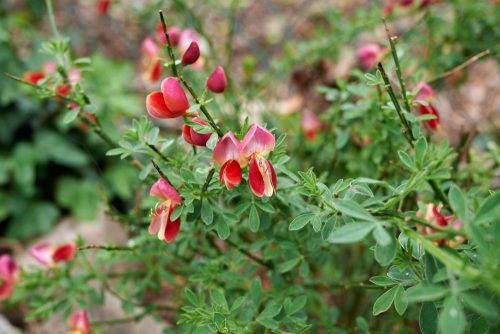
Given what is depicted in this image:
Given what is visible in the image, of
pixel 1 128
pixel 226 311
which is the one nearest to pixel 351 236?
pixel 226 311

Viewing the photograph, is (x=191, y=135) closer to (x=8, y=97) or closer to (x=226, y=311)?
(x=226, y=311)

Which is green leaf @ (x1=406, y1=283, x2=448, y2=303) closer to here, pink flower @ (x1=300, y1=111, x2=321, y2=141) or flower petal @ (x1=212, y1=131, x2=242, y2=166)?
flower petal @ (x1=212, y1=131, x2=242, y2=166)

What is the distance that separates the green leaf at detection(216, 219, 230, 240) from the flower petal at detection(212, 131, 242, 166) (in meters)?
0.11

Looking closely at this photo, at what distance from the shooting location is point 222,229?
2.53 feet

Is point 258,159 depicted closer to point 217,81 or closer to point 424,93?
point 217,81

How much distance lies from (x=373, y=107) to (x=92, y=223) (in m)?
1.39

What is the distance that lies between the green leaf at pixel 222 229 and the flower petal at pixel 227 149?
111mm

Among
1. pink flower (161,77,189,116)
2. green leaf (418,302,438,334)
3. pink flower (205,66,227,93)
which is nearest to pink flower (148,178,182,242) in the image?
pink flower (161,77,189,116)

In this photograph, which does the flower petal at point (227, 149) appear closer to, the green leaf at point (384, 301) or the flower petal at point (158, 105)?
the flower petal at point (158, 105)

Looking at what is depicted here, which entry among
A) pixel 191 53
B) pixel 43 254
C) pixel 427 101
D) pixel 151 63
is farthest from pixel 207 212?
pixel 151 63

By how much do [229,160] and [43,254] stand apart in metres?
0.65

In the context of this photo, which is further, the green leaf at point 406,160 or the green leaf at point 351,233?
the green leaf at point 406,160

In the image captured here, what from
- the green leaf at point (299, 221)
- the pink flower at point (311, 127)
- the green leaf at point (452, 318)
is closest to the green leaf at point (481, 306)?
the green leaf at point (452, 318)

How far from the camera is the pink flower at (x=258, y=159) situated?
72cm
